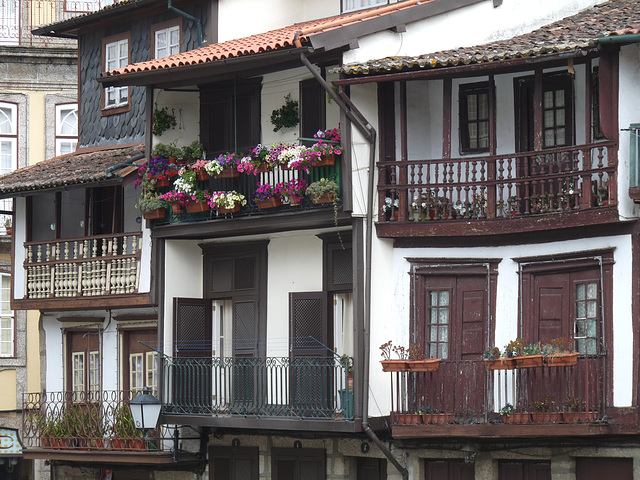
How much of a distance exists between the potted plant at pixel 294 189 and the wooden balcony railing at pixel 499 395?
324 centimetres

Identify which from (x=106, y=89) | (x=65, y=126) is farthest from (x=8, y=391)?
(x=106, y=89)

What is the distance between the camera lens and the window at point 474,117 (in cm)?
2455

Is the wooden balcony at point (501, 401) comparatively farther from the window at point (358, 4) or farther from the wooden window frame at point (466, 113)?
the window at point (358, 4)

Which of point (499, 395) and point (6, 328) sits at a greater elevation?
point (6, 328)

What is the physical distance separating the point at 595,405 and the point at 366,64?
6.18 metres

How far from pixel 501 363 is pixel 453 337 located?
153cm

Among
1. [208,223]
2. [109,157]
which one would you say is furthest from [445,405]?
[109,157]

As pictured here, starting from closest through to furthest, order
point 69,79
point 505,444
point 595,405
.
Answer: point 595,405 < point 505,444 < point 69,79

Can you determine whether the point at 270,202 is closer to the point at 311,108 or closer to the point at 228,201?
the point at 228,201

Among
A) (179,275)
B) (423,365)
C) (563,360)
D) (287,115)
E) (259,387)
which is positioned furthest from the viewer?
(179,275)

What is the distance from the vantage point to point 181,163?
2688cm

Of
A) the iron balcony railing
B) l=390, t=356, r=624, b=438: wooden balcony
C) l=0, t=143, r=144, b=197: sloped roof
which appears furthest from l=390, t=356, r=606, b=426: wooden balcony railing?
l=0, t=143, r=144, b=197: sloped roof

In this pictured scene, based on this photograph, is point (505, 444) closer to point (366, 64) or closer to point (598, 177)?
point (598, 177)

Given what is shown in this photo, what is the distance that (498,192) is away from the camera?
23.8 m
